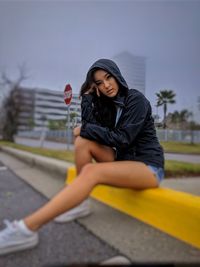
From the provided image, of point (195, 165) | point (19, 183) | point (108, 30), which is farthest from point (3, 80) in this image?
point (195, 165)

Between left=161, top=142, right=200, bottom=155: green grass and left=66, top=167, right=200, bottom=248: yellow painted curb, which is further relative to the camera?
left=66, top=167, right=200, bottom=248: yellow painted curb

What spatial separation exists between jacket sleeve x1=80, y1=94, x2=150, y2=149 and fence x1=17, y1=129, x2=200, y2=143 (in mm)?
55

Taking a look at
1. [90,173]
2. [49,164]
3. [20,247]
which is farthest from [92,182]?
[20,247]

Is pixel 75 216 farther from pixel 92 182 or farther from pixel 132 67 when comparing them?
pixel 132 67

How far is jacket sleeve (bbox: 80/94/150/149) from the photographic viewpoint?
30.1 inches

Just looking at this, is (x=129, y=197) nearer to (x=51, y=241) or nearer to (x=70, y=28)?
(x=51, y=241)

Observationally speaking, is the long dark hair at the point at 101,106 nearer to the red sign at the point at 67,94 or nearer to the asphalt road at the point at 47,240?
the red sign at the point at 67,94

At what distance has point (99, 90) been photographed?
0.69 meters

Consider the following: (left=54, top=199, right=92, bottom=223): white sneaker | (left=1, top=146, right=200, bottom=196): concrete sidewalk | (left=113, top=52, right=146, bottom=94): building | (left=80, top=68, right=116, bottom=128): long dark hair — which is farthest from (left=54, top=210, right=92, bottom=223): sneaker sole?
(left=113, top=52, right=146, bottom=94): building

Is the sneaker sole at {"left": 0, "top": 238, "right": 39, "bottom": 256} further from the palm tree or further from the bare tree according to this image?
the palm tree

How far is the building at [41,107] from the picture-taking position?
70 centimetres


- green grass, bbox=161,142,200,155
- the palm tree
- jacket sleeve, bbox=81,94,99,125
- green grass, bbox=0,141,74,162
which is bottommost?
green grass, bbox=0,141,74,162

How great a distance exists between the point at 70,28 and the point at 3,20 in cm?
14

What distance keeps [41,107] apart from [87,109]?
96mm
